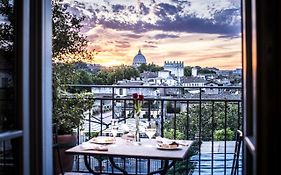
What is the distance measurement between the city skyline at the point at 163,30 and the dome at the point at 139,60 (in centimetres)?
6

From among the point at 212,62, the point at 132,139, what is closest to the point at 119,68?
the point at 212,62

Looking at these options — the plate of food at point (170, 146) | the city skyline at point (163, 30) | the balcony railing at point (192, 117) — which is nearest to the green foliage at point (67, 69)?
the city skyline at point (163, 30)

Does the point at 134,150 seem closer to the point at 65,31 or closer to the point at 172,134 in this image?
the point at 172,134

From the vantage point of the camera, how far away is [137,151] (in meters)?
3.06

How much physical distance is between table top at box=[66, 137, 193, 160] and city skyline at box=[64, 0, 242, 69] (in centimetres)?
205

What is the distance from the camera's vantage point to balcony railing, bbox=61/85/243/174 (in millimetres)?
4832

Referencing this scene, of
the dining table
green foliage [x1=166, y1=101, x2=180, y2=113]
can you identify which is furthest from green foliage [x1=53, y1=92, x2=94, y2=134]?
the dining table

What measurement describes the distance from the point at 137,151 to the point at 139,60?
2.40 meters

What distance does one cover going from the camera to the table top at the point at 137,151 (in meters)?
2.92

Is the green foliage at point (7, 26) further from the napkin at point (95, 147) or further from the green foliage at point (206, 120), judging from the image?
the green foliage at point (206, 120)

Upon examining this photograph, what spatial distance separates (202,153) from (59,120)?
179cm

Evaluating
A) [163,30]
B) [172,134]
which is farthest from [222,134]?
[163,30]
